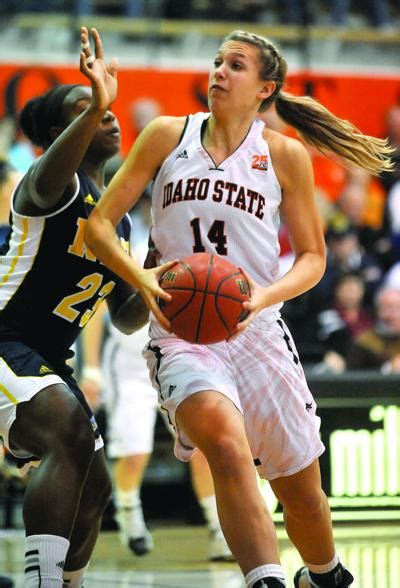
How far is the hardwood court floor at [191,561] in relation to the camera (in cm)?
589

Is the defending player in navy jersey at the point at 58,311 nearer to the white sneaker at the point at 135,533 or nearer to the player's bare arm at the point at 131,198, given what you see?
the player's bare arm at the point at 131,198

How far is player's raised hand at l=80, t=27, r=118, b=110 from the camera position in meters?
4.11

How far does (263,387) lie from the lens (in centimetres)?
432

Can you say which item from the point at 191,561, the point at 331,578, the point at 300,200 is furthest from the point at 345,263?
the point at 300,200

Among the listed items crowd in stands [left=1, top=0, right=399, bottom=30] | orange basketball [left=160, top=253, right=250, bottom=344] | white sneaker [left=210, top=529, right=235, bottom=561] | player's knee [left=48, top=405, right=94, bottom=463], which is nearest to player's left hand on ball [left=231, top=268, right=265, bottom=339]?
orange basketball [left=160, top=253, right=250, bottom=344]

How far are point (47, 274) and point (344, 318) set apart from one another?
6041 millimetres

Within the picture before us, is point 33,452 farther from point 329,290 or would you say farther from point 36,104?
point 329,290

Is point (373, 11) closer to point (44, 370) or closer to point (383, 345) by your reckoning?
point (383, 345)

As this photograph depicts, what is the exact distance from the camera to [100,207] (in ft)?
14.0

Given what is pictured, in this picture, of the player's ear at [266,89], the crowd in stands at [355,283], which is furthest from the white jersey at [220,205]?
the crowd in stands at [355,283]

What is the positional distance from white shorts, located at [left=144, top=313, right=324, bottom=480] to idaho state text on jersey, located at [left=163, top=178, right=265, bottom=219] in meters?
0.44

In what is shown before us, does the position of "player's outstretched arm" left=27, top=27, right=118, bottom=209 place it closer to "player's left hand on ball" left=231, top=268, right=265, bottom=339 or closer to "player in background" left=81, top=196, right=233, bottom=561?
"player's left hand on ball" left=231, top=268, right=265, bottom=339

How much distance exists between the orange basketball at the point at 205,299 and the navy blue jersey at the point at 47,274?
61cm

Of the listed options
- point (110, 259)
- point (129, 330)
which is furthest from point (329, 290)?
point (110, 259)
